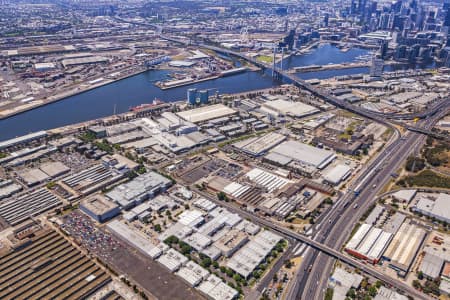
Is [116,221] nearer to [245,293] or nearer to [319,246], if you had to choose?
[245,293]

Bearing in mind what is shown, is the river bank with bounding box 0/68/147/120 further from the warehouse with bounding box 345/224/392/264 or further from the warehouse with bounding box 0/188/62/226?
the warehouse with bounding box 345/224/392/264

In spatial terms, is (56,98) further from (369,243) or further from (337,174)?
(369,243)

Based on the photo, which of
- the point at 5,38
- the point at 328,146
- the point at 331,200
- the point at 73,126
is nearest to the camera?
the point at 331,200

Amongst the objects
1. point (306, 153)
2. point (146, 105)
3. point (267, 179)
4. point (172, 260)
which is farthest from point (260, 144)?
point (146, 105)

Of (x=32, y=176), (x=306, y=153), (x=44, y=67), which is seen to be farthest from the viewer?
(x=44, y=67)

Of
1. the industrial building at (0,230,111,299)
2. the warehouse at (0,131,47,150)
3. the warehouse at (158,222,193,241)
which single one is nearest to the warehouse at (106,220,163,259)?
the warehouse at (158,222,193,241)

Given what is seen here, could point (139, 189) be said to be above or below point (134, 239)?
above

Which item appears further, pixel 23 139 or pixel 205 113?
pixel 205 113

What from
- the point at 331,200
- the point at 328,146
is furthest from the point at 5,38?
the point at 331,200
